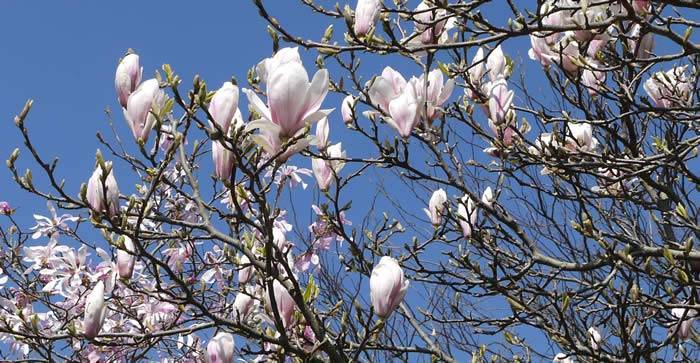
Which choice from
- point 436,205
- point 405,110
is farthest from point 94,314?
point 436,205

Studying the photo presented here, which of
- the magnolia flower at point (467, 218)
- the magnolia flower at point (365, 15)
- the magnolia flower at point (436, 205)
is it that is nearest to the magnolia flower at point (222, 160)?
the magnolia flower at point (365, 15)

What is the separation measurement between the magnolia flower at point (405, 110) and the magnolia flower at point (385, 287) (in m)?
0.59

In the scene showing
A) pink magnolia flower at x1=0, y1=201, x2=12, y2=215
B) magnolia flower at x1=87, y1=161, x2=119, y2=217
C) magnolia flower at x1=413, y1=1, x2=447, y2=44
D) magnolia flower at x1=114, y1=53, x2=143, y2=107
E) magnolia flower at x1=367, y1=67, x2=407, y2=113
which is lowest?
magnolia flower at x1=87, y1=161, x2=119, y2=217

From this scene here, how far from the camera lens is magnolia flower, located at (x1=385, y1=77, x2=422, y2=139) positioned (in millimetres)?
2326

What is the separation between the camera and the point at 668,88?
294 centimetres

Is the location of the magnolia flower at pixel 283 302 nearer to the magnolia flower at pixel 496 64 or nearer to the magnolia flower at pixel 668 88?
the magnolia flower at pixel 496 64

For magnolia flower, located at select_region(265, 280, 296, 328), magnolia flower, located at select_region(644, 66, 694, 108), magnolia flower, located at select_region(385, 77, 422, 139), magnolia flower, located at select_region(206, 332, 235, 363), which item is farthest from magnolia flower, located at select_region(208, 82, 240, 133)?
magnolia flower, located at select_region(644, 66, 694, 108)

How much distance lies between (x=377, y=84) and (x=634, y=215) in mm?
3990

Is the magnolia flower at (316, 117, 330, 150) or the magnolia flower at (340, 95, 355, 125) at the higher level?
the magnolia flower at (340, 95, 355, 125)

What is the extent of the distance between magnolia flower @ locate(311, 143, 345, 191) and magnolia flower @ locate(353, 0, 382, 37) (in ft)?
1.49

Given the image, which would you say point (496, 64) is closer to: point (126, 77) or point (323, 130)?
point (323, 130)

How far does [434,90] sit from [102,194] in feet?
3.95

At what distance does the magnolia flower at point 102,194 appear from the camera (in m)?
1.86

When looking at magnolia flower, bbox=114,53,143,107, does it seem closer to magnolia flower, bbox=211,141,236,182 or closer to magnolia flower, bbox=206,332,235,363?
magnolia flower, bbox=211,141,236,182
